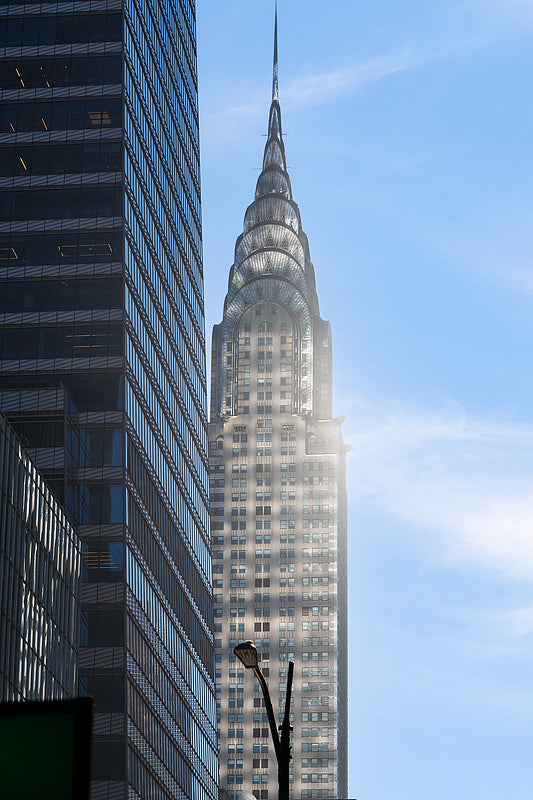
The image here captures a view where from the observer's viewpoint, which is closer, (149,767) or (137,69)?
(149,767)

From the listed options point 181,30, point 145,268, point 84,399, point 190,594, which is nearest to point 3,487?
point 84,399

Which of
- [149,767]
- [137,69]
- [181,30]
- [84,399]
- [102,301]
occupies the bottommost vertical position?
[149,767]

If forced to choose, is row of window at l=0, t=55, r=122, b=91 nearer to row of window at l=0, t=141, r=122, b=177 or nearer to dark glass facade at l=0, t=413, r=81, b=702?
row of window at l=0, t=141, r=122, b=177

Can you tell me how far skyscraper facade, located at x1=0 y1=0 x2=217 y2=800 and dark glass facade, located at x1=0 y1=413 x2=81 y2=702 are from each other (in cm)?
1593

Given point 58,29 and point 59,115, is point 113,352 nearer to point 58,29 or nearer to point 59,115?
point 59,115

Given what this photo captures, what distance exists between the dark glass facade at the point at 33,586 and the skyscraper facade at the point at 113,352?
1593 centimetres

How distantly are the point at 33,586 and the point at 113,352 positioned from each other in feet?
118

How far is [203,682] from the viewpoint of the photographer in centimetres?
13025

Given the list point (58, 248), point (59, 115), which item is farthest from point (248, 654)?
point (59, 115)

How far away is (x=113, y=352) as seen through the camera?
102m

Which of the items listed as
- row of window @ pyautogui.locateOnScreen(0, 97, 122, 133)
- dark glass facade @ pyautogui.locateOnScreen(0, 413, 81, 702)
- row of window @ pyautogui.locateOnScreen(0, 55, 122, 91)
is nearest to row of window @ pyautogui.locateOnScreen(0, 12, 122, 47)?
row of window @ pyautogui.locateOnScreen(0, 55, 122, 91)

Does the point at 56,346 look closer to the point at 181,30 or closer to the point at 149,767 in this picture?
the point at 149,767

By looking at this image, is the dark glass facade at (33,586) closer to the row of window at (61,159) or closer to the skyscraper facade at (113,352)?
the skyscraper facade at (113,352)

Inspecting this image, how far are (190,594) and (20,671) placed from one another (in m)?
59.6
